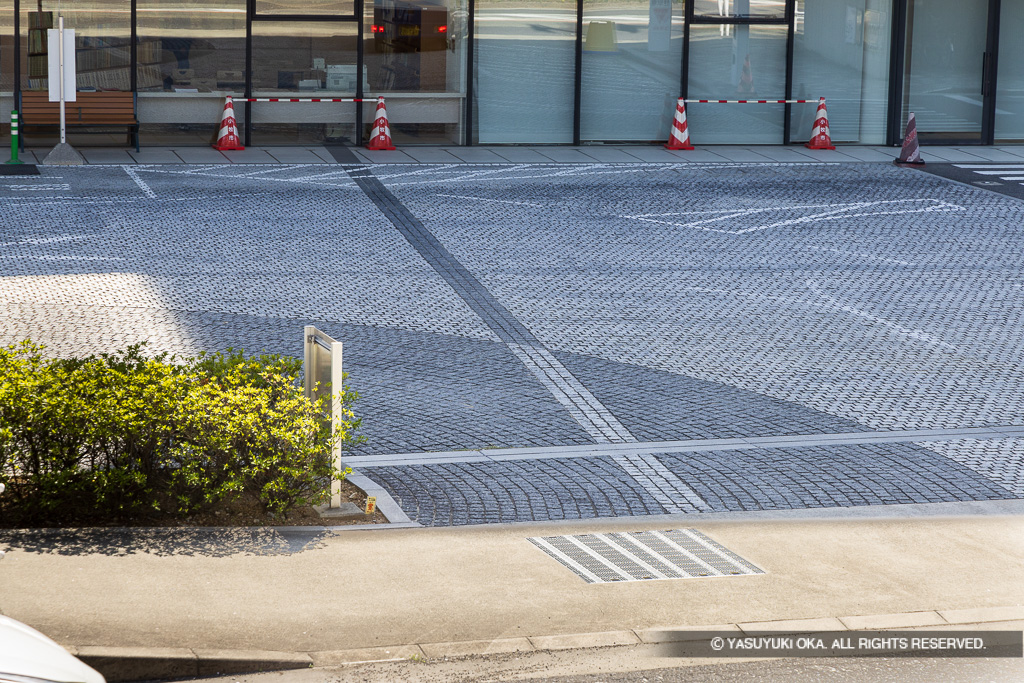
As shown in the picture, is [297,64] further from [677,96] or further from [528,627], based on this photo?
[528,627]

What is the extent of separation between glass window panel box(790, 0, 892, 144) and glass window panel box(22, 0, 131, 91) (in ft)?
36.5

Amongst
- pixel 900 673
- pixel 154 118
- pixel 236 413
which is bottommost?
pixel 900 673

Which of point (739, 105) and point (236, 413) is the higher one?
point (739, 105)

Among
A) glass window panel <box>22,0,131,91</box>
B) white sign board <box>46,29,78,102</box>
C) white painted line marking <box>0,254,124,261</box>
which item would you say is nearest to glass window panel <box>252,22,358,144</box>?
glass window panel <box>22,0,131,91</box>

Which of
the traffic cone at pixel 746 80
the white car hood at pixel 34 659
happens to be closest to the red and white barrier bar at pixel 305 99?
the traffic cone at pixel 746 80

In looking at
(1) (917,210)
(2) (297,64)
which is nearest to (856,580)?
(1) (917,210)

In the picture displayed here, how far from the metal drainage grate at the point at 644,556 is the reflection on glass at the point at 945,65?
1821cm

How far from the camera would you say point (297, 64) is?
21859 millimetres

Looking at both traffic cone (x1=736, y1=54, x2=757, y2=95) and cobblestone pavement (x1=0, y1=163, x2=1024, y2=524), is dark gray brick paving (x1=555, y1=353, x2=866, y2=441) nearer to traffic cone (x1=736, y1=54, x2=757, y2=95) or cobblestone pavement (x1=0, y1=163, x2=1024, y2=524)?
cobblestone pavement (x1=0, y1=163, x2=1024, y2=524)

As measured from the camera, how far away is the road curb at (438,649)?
5648mm

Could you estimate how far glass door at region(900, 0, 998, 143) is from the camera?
23.4 metres

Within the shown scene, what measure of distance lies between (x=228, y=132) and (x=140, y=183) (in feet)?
10.5

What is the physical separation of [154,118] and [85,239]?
7.23m

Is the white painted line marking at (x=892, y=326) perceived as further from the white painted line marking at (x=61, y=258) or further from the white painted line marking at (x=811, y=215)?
the white painted line marking at (x=61, y=258)
